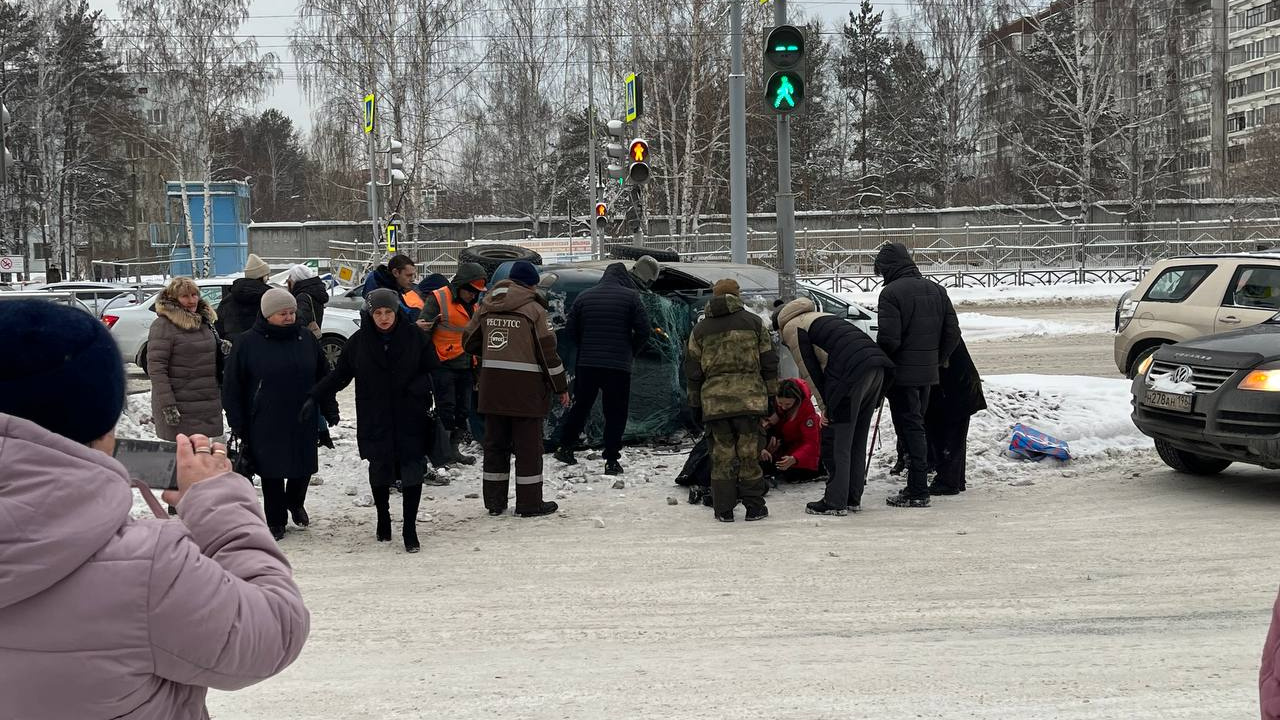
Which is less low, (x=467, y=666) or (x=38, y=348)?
(x=38, y=348)

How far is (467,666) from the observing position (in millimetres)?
5438

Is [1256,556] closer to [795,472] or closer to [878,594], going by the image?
[878,594]

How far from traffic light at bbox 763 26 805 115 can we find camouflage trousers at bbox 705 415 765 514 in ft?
11.2

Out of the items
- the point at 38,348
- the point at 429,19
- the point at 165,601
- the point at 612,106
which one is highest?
the point at 429,19

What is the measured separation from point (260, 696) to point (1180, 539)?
19.2ft

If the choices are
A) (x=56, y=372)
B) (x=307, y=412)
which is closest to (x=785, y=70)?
(x=307, y=412)

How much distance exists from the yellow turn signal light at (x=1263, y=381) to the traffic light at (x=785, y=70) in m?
4.34

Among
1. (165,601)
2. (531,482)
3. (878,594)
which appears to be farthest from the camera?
(531,482)

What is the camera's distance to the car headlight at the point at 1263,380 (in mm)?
8742

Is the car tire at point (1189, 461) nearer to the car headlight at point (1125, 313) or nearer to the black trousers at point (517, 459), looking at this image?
the car headlight at point (1125, 313)

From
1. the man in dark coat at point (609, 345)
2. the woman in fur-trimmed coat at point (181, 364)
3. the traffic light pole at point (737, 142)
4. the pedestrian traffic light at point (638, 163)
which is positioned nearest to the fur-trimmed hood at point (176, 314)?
the woman in fur-trimmed coat at point (181, 364)

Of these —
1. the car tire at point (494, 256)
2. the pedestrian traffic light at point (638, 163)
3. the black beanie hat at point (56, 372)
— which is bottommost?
the black beanie hat at point (56, 372)

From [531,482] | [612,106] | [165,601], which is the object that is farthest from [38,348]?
[612,106]

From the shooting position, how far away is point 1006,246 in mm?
42562
